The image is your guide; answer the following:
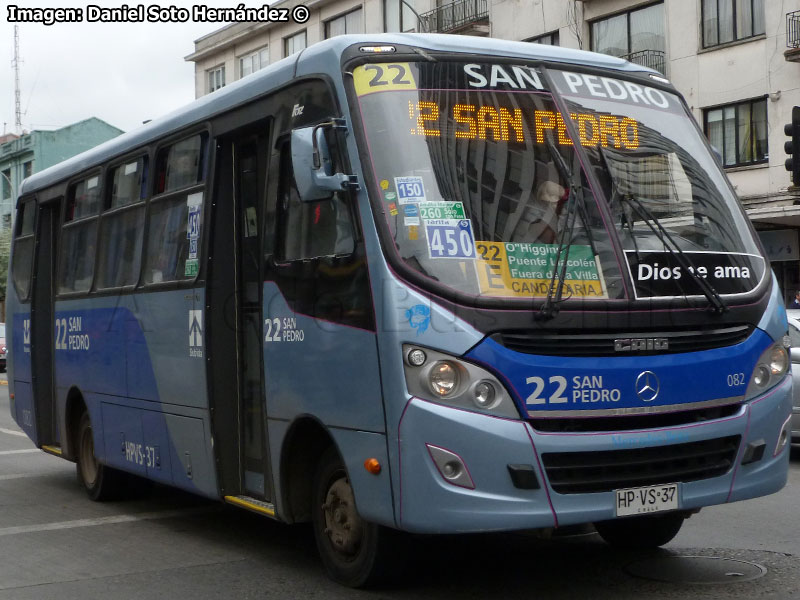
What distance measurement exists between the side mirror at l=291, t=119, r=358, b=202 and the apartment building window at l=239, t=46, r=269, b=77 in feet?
127

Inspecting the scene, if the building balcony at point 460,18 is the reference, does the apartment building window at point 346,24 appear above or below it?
above

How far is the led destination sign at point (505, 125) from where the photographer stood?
6.34 meters

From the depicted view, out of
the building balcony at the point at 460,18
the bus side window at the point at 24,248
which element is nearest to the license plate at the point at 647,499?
the bus side window at the point at 24,248

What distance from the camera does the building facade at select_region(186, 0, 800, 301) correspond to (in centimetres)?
2611

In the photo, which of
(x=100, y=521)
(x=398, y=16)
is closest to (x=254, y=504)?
(x=100, y=521)

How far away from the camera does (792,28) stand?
25.8 meters

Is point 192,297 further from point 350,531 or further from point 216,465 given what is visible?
point 350,531

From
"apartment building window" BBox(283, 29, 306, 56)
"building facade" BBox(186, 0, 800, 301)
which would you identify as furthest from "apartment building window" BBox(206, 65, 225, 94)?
"building facade" BBox(186, 0, 800, 301)

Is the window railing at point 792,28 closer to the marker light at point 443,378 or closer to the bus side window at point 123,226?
the bus side window at point 123,226

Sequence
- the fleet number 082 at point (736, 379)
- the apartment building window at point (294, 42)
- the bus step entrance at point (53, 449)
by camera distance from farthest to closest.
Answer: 1. the apartment building window at point (294, 42)
2. the bus step entrance at point (53, 449)
3. the fleet number 082 at point (736, 379)

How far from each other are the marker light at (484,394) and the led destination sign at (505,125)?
136 cm

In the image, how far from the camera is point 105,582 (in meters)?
7.18

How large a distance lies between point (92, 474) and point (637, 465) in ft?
20.1

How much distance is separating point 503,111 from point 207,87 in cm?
4327
